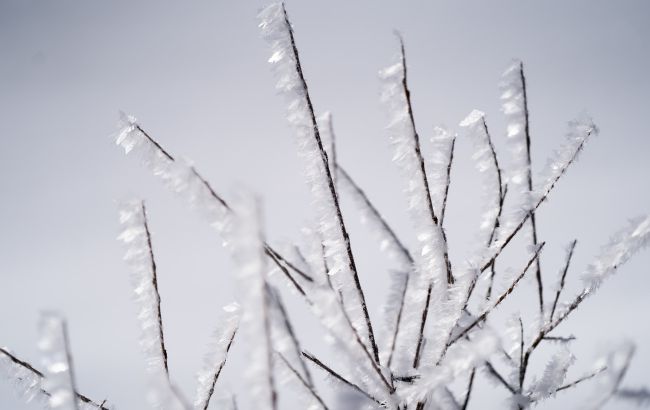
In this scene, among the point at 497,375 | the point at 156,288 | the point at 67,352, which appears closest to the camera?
the point at 67,352

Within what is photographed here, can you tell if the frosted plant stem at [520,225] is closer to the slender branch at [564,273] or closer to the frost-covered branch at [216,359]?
the slender branch at [564,273]

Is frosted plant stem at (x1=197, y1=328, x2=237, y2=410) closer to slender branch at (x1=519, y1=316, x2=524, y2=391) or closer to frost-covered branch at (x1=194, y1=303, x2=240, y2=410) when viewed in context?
frost-covered branch at (x1=194, y1=303, x2=240, y2=410)

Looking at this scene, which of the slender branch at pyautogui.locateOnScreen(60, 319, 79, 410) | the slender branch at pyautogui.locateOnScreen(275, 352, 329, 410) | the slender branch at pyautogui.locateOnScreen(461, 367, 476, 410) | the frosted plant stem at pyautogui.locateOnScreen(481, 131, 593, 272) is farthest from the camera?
the slender branch at pyautogui.locateOnScreen(461, 367, 476, 410)

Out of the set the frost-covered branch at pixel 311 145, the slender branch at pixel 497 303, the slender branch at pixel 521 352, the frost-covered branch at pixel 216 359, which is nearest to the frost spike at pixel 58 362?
the frost-covered branch at pixel 216 359

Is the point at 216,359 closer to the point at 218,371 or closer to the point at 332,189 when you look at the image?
the point at 218,371

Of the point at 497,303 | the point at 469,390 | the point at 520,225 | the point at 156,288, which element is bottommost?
the point at 469,390

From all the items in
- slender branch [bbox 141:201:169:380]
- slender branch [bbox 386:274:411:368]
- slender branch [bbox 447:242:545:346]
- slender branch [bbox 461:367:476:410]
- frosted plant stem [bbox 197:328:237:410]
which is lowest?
slender branch [bbox 461:367:476:410]

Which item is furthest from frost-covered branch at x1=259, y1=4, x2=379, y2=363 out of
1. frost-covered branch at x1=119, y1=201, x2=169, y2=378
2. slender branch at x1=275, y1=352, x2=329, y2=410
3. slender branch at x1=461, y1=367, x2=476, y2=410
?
frost-covered branch at x1=119, y1=201, x2=169, y2=378

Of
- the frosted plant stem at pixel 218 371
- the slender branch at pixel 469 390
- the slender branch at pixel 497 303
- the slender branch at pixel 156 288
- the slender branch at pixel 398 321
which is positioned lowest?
the slender branch at pixel 469 390

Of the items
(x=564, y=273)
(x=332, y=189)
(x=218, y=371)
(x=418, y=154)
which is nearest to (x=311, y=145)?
(x=332, y=189)

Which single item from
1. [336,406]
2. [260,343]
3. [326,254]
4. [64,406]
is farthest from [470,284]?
[64,406]

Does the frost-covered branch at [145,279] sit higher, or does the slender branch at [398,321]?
the frost-covered branch at [145,279]
